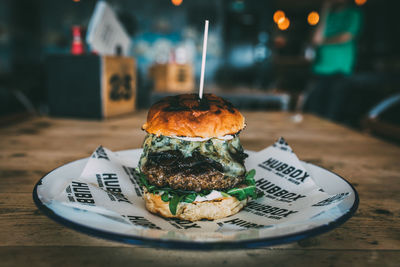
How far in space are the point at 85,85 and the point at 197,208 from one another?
58.8 inches

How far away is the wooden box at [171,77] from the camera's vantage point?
525cm

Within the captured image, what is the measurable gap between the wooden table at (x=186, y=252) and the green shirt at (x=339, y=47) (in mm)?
1945

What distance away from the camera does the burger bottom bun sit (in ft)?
2.64

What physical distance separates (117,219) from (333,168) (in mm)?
846

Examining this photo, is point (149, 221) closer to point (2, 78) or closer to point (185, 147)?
point (185, 147)

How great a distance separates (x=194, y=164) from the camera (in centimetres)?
87

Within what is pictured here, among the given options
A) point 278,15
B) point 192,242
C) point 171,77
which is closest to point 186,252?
point 192,242

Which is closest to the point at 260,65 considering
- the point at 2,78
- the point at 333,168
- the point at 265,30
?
the point at 265,30

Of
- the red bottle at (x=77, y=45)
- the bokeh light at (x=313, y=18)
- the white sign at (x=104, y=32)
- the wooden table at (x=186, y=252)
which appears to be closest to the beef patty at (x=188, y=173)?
the wooden table at (x=186, y=252)

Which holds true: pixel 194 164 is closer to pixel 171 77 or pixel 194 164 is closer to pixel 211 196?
pixel 211 196

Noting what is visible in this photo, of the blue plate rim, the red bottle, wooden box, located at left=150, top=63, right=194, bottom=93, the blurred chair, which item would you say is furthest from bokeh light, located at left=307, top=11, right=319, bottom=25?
the blue plate rim

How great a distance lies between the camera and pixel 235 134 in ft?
2.99

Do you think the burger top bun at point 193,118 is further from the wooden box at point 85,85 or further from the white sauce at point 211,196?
the wooden box at point 85,85

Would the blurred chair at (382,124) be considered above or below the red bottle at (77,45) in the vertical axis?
below
